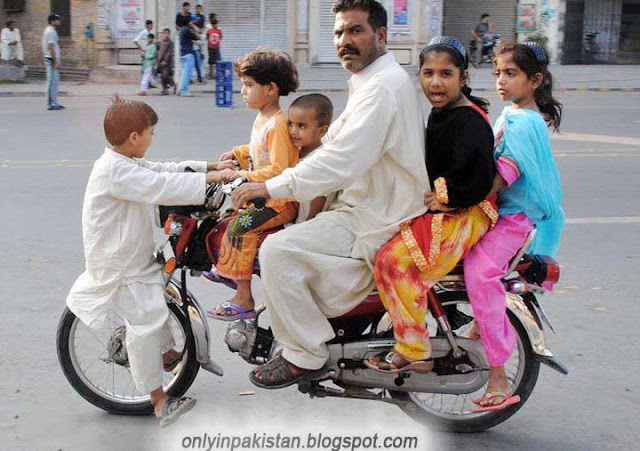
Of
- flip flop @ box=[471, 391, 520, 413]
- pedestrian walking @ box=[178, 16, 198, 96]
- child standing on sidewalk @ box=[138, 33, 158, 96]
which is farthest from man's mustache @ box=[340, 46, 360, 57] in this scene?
child standing on sidewalk @ box=[138, 33, 158, 96]

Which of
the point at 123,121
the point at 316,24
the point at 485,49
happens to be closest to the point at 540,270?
the point at 123,121

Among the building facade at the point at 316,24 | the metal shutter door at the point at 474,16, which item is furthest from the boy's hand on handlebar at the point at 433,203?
the metal shutter door at the point at 474,16

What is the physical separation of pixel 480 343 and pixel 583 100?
1522 cm

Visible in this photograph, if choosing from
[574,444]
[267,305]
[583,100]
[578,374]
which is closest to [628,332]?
[578,374]

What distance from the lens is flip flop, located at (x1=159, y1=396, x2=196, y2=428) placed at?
150 inches

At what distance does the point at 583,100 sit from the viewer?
58.6 feet

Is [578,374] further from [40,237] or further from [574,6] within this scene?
[574,6]

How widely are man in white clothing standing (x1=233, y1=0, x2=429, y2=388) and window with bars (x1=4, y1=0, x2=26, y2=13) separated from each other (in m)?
22.8

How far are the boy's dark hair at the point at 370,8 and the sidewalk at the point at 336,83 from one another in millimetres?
16041

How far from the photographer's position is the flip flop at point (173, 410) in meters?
3.81

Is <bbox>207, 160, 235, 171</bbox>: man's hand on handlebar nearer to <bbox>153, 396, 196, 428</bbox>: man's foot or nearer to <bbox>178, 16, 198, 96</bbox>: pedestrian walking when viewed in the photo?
<bbox>153, 396, 196, 428</bbox>: man's foot

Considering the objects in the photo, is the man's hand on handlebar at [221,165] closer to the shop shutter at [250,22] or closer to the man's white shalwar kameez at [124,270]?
the man's white shalwar kameez at [124,270]

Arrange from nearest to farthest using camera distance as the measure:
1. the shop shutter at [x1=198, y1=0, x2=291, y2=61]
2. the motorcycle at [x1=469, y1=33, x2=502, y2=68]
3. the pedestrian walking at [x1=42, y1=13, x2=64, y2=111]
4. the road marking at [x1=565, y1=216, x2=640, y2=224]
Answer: the road marking at [x1=565, y1=216, x2=640, y2=224]
the pedestrian walking at [x1=42, y1=13, x2=64, y2=111]
the shop shutter at [x1=198, y1=0, x2=291, y2=61]
the motorcycle at [x1=469, y1=33, x2=502, y2=68]

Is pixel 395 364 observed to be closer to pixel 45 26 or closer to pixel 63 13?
pixel 63 13
